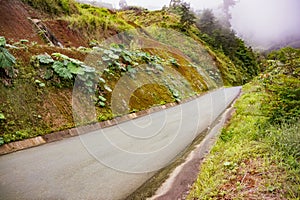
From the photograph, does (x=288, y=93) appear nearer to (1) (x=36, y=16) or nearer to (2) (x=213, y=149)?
(2) (x=213, y=149)

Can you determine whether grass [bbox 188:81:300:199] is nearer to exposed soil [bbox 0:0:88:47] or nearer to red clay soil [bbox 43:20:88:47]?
exposed soil [bbox 0:0:88:47]

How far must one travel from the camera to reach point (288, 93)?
609 cm

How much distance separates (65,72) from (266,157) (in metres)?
8.47

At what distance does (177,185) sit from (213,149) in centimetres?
Result: 200

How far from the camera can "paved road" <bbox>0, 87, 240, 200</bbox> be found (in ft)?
15.7

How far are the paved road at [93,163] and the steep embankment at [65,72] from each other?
133 cm

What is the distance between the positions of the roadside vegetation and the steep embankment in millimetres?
5581

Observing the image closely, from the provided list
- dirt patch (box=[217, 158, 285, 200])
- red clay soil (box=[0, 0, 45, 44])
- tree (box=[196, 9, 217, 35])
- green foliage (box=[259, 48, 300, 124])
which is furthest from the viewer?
tree (box=[196, 9, 217, 35])

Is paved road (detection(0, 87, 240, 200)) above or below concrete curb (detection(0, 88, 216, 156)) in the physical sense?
below

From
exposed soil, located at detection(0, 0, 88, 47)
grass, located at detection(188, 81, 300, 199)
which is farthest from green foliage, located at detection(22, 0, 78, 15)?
grass, located at detection(188, 81, 300, 199)

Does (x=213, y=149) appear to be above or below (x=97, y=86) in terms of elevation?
below

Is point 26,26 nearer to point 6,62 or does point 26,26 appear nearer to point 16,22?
point 16,22

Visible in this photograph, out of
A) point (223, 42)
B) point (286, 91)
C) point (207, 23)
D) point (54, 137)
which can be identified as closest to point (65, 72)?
point (54, 137)

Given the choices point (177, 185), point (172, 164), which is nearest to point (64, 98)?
point (172, 164)
